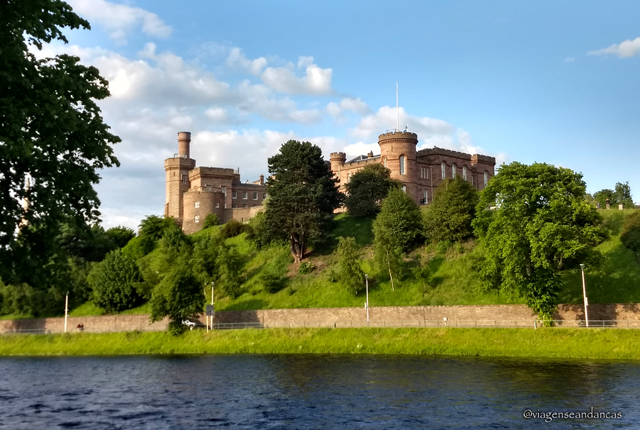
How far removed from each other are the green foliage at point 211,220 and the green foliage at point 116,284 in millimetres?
21655

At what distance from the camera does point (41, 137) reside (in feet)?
61.9

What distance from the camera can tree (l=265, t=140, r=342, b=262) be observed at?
72.1 metres

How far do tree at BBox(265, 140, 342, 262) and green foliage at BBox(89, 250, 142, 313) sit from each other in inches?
674

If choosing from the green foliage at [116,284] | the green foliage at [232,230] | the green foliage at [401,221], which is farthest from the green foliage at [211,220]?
the green foliage at [401,221]

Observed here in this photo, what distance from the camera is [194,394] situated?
105 ft

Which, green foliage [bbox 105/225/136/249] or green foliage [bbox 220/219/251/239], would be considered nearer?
green foliage [bbox 220/219/251/239]

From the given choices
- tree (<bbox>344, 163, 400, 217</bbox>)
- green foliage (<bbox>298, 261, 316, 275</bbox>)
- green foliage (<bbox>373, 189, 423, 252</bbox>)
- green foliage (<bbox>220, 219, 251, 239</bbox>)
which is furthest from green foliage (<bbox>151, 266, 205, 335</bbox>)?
green foliage (<bbox>220, 219, 251, 239</bbox>)

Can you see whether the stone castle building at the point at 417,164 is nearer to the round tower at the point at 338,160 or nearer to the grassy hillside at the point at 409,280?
the round tower at the point at 338,160

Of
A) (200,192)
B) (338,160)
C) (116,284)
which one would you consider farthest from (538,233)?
(200,192)

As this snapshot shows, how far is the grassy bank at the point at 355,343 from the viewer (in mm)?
42844

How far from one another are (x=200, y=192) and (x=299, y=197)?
1219 inches

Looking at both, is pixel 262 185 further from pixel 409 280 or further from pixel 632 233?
pixel 632 233

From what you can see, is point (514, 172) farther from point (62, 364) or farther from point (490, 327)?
point (62, 364)

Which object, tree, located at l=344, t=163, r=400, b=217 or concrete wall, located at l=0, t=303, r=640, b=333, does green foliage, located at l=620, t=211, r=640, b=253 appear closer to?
concrete wall, located at l=0, t=303, r=640, b=333
